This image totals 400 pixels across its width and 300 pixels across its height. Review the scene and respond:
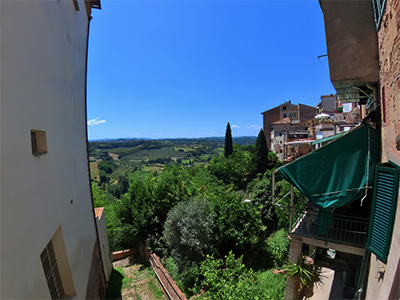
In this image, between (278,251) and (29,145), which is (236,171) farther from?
(29,145)

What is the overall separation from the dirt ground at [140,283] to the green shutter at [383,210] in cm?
905

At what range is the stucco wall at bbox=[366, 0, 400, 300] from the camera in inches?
131

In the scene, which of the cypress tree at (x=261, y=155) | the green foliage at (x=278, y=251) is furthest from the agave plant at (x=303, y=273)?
the cypress tree at (x=261, y=155)

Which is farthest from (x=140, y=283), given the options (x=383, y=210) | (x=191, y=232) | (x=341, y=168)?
(x=383, y=210)

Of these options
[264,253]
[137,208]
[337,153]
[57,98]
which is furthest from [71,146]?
[264,253]

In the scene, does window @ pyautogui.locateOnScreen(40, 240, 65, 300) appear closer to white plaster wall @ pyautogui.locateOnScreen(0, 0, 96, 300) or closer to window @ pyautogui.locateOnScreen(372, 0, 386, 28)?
white plaster wall @ pyautogui.locateOnScreen(0, 0, 96, 300)

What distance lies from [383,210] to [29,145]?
6.87 m

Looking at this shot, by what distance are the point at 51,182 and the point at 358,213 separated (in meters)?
8.80

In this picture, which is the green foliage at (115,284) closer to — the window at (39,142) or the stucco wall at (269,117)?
the window at (39,142)

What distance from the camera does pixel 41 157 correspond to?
3793 millimetres

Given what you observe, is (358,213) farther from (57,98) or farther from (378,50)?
(57,98)

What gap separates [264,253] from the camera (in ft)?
40.4

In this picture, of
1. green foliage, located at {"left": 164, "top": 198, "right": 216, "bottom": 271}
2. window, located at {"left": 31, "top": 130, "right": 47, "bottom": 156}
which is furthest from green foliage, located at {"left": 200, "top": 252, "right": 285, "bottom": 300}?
window, located at {"left": 31, "top": 130, "right": 47, "bottom": 156}

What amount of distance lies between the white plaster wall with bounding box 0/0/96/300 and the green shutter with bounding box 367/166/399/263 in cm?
627
